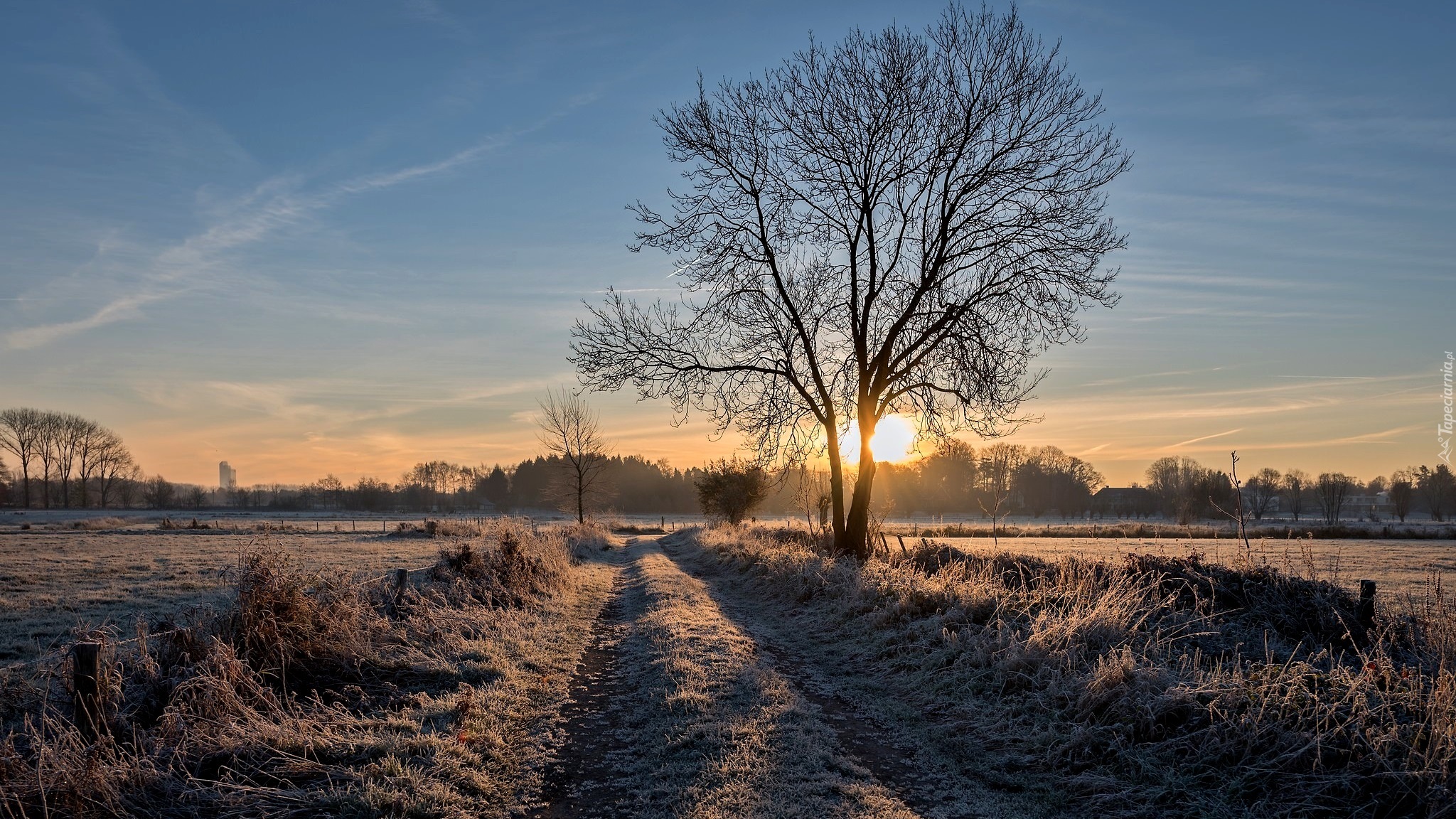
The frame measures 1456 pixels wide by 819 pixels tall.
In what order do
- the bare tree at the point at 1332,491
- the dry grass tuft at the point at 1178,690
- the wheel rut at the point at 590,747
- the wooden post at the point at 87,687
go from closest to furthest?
the dry grass tuft at the point at 1178,690, the wheel rut at the point at 590,747, the wooden post at the point at 87,687, the bare tree at the point at 1332,491

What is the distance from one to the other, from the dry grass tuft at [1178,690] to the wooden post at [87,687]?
6428mm

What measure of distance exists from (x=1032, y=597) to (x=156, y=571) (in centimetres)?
2432

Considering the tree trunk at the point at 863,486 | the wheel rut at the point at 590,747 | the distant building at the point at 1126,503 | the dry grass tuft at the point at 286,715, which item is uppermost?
the tree trunk at the point at 863,486

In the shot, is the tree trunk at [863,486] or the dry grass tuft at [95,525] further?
the dry grass tuft at [95,525]

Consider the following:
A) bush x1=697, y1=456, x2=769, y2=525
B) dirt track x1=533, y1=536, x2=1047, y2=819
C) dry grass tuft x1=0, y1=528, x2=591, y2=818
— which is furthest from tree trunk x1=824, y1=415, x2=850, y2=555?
bush x1=697, y1=456, x2=769, y2=525

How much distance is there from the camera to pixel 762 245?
17484mm

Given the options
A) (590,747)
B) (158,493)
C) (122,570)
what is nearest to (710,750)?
(590,747)

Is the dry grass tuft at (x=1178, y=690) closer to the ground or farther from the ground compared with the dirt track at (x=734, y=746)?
farther from the ground

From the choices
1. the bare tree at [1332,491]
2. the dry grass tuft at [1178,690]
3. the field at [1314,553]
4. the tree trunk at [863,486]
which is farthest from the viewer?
the bare tree at [1332,491]

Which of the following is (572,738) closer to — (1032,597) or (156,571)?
(1032,597)

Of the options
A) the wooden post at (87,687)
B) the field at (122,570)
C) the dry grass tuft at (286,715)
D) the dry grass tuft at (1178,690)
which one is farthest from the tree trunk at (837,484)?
the wooden post at (87,687)

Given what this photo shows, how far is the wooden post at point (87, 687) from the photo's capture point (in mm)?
5508

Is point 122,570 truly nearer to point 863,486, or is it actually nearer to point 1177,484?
point 863,486

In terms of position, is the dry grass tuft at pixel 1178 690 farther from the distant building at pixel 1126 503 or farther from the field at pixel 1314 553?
the distant building at pixel 1126 503
